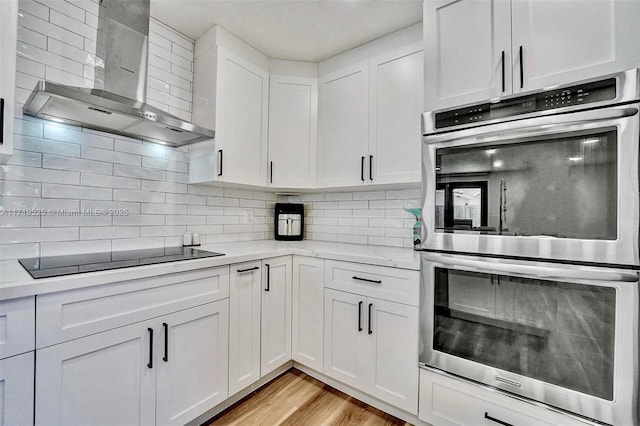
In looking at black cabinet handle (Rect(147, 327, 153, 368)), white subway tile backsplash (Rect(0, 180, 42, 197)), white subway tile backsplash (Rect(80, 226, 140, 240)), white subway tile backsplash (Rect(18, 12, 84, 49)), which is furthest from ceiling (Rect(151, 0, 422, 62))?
black cabinet handle (Rect(147, 327, 153, 368))

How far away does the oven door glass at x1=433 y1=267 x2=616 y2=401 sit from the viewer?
3.73ft

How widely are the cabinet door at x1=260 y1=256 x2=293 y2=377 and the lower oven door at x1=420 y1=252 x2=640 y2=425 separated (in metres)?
0.96

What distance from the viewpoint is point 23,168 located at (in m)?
1.43

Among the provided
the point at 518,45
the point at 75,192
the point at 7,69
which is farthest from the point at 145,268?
the point at 518,45

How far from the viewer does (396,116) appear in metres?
2.00

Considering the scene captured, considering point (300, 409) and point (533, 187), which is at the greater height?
point (533, 187)

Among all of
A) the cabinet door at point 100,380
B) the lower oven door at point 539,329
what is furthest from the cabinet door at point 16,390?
the lower oven door at point 539,329

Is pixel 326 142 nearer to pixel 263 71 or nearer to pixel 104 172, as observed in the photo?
pixel 263 71

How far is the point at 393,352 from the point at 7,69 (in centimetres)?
224

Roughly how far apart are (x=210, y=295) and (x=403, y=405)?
1.27 metres

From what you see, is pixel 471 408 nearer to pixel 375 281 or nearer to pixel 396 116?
pixel 375 281

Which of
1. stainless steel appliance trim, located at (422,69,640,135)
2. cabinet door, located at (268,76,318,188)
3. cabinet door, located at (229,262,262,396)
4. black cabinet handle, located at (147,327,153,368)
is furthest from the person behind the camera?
cabinet door, located at (268,76,318,188)

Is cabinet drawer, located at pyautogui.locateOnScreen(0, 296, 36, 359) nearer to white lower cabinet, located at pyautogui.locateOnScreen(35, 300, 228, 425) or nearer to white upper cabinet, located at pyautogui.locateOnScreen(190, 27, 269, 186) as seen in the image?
white lower cabinet, located at pyautogui.locateOnScreen(35, 300, 228, 425)

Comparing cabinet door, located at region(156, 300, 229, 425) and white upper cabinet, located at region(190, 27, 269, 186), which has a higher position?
white upper cabinet, located at region(190, 27, 269, 186)
